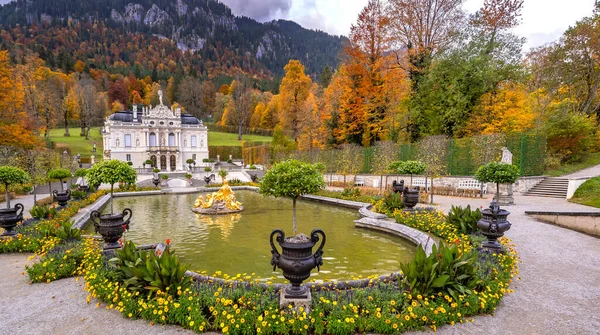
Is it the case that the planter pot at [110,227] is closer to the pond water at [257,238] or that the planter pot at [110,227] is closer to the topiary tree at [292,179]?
the pond water at [257,238]

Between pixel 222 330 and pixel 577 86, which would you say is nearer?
pixel 222 330

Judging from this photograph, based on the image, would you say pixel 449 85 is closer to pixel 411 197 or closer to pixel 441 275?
pixel 411 197

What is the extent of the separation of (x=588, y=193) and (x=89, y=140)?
6405 cm

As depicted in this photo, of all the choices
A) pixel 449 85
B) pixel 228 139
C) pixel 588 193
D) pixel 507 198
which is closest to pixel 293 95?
pixel 228 139

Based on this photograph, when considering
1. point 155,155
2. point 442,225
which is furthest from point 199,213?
point 155,155

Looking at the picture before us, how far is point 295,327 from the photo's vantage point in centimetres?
399

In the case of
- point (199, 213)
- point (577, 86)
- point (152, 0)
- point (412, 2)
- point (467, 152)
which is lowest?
point (199, 213)

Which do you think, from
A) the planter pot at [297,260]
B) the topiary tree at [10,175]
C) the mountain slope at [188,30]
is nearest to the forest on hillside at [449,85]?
the topiary tree at [10,175]

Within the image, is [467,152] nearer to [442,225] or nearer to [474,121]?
[474,121]

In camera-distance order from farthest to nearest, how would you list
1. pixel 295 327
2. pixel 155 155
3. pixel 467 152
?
pixel 155 155
pixel 467 152
pixel 295 327

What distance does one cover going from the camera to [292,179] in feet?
27.7

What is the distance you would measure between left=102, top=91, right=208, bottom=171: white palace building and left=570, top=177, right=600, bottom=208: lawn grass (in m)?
45.4

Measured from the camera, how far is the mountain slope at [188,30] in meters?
132

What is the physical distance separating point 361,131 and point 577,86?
17.3 m
